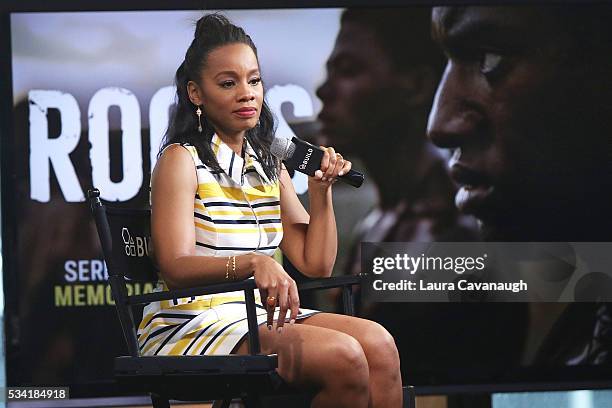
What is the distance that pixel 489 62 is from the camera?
4.19 m

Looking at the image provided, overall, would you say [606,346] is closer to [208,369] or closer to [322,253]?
[322,253]

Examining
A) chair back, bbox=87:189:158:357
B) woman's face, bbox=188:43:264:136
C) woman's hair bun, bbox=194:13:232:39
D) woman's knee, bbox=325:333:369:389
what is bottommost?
woman's knee, bbox=325:333:369:389

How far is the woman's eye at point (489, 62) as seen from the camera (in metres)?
4.18

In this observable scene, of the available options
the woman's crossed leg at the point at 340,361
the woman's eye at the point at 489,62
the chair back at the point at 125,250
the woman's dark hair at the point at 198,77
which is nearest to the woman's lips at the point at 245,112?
the woman's dark hair at the point at 198,77

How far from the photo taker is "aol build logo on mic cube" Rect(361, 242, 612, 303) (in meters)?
4.16

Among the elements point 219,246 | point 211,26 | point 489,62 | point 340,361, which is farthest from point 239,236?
point 489,62

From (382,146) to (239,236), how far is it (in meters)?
1.75

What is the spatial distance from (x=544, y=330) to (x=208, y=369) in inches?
88.0

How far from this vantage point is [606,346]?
13.8 ft

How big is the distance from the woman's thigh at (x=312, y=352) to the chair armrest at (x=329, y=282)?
0.13 meters

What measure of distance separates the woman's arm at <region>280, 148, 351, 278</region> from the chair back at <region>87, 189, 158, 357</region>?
1.15 ft

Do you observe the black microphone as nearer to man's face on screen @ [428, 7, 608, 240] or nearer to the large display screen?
the large display screen

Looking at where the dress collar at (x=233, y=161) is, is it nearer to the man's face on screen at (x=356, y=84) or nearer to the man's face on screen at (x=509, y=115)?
the man's face on screen at (x=356, y=84)

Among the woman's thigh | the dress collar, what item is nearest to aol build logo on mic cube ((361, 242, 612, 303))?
the dress collar
